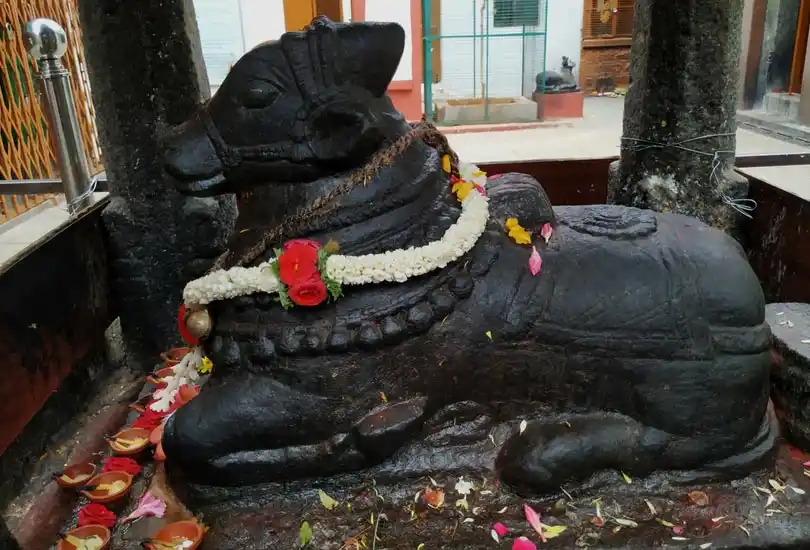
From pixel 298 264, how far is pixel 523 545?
819 millimetres

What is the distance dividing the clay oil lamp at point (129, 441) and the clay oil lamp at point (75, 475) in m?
0.08

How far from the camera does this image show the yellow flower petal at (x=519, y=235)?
1693 millimetres

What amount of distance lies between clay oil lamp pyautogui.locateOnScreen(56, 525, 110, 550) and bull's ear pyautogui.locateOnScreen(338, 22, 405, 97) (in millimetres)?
1234

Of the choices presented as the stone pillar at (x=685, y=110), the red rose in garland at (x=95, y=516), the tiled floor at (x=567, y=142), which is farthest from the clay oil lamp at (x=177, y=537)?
the tiled floor at (x=567, y=142)

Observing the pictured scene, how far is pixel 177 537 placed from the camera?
1547mm

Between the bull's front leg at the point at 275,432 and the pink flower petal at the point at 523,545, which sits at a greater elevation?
the bull's front leg at the point at 275,432

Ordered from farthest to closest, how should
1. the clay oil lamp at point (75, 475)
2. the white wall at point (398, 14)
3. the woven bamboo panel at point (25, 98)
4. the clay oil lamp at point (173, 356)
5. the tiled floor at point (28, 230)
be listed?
the white wall at point (398, 14), the woven bamboo panel at point (25, 98), the tiled floor at point (28, 230), the clay oil lamp at point (173, 356), the clay oil lamp at point (75, 475)

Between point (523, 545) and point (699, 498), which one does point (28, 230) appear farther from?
point (699, 498)

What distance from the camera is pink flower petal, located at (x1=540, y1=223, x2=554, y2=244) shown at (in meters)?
1.73

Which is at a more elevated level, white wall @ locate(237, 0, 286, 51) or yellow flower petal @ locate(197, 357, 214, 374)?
white wall @ locate(237, 0, 286, 51)

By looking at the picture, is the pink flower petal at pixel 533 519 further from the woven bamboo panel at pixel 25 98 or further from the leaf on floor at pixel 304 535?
the woven bamboo panel at pixel 25 98

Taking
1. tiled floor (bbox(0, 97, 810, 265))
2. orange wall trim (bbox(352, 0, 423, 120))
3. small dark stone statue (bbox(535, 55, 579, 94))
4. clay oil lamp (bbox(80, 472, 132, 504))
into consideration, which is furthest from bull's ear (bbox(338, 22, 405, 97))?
small dark stone statue (bbox(535, 55, 579, 94))

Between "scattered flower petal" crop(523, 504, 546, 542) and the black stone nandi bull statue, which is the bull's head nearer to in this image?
the black stone nandi bull statue

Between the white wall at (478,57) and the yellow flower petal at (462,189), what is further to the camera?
the white wall at (478,57)
